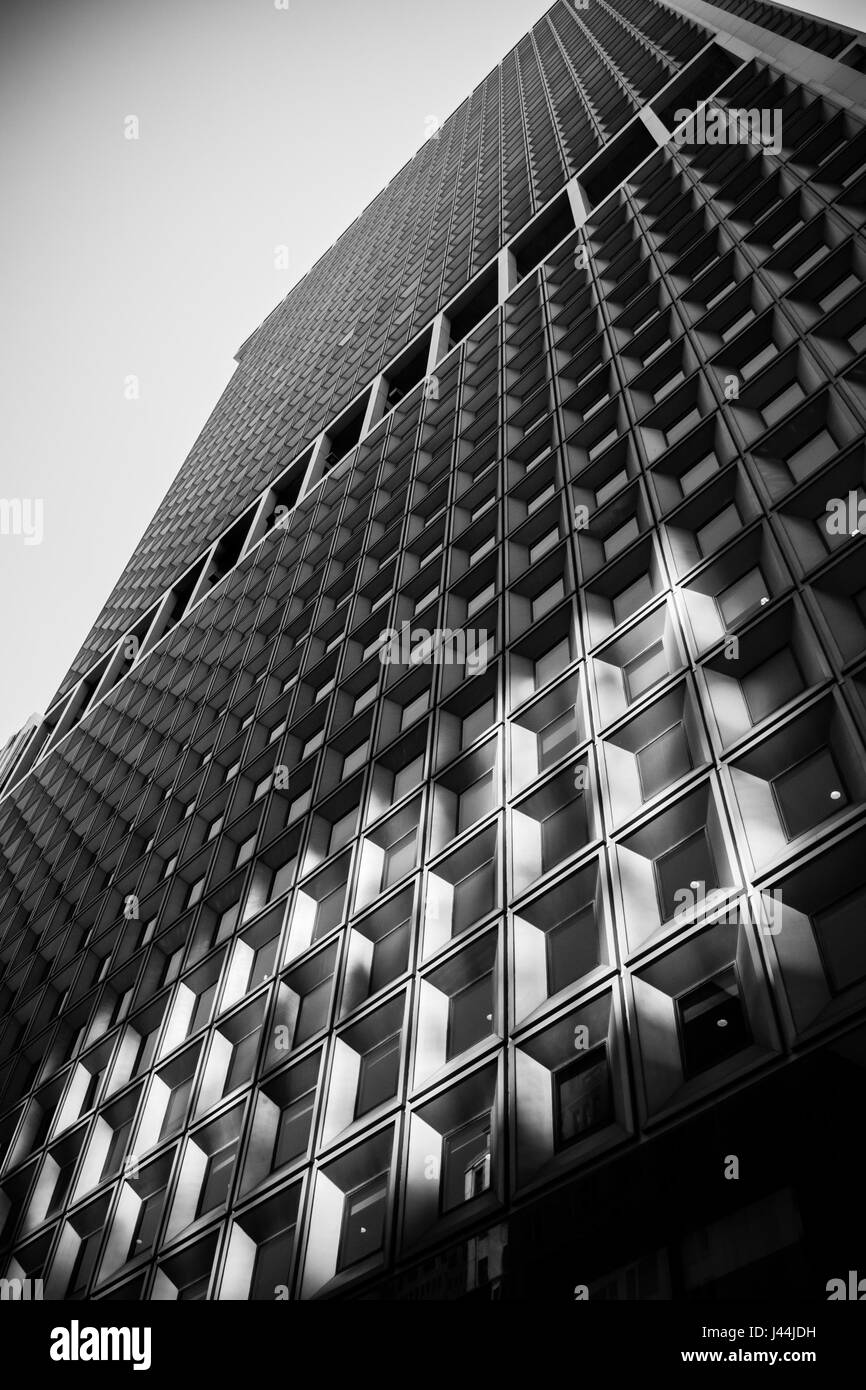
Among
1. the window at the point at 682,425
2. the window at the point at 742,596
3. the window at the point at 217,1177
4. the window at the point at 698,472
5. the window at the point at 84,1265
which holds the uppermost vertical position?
the window at the point at 682,425

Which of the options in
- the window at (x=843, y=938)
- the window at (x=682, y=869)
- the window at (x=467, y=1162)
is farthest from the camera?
the window at (x=682, y=869)

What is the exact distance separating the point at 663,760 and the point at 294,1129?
8.15 meters

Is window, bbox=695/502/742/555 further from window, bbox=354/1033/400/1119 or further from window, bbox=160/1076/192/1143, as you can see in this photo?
window, bbox=160/1076/192/1143

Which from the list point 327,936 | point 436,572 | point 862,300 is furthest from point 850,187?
point 327,936

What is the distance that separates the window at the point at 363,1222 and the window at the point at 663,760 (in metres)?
6.52

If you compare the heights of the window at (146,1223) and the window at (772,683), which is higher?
the window at (772,683)

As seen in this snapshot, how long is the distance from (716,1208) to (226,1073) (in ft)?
36.7

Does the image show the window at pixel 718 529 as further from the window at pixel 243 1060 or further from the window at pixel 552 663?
the window at pixel 243 1060

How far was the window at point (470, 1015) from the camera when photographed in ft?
46.8

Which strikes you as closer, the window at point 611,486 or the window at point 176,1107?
the window at point 176,1107

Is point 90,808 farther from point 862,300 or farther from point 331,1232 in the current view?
point 862,300

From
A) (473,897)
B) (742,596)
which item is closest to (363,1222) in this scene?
(473,897)

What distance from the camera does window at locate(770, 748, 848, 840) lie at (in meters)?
12.3

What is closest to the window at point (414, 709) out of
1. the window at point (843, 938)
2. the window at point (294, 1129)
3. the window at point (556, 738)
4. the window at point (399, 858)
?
the window at point (399, 858)
